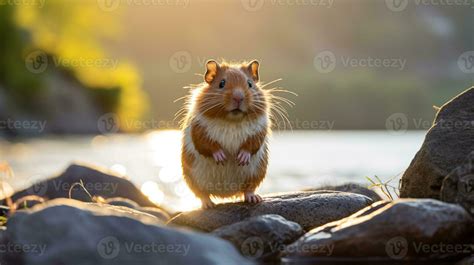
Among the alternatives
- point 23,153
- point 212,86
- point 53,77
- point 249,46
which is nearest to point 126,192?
point 212,86

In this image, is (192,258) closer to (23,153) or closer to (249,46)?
(23,153)

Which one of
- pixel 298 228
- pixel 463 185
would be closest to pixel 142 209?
pixel 298 228

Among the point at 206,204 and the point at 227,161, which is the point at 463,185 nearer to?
the point at 227,161

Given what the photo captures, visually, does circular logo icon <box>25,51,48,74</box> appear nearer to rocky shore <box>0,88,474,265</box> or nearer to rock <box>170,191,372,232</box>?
rocky shore <box>0,88,474,265</box>

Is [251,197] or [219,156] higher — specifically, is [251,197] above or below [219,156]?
below

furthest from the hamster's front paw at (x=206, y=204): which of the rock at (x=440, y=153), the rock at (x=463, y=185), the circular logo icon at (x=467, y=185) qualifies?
the circular logo icon at (x=467, y=185)

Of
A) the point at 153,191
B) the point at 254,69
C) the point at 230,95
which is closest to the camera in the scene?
the point at 230,95
